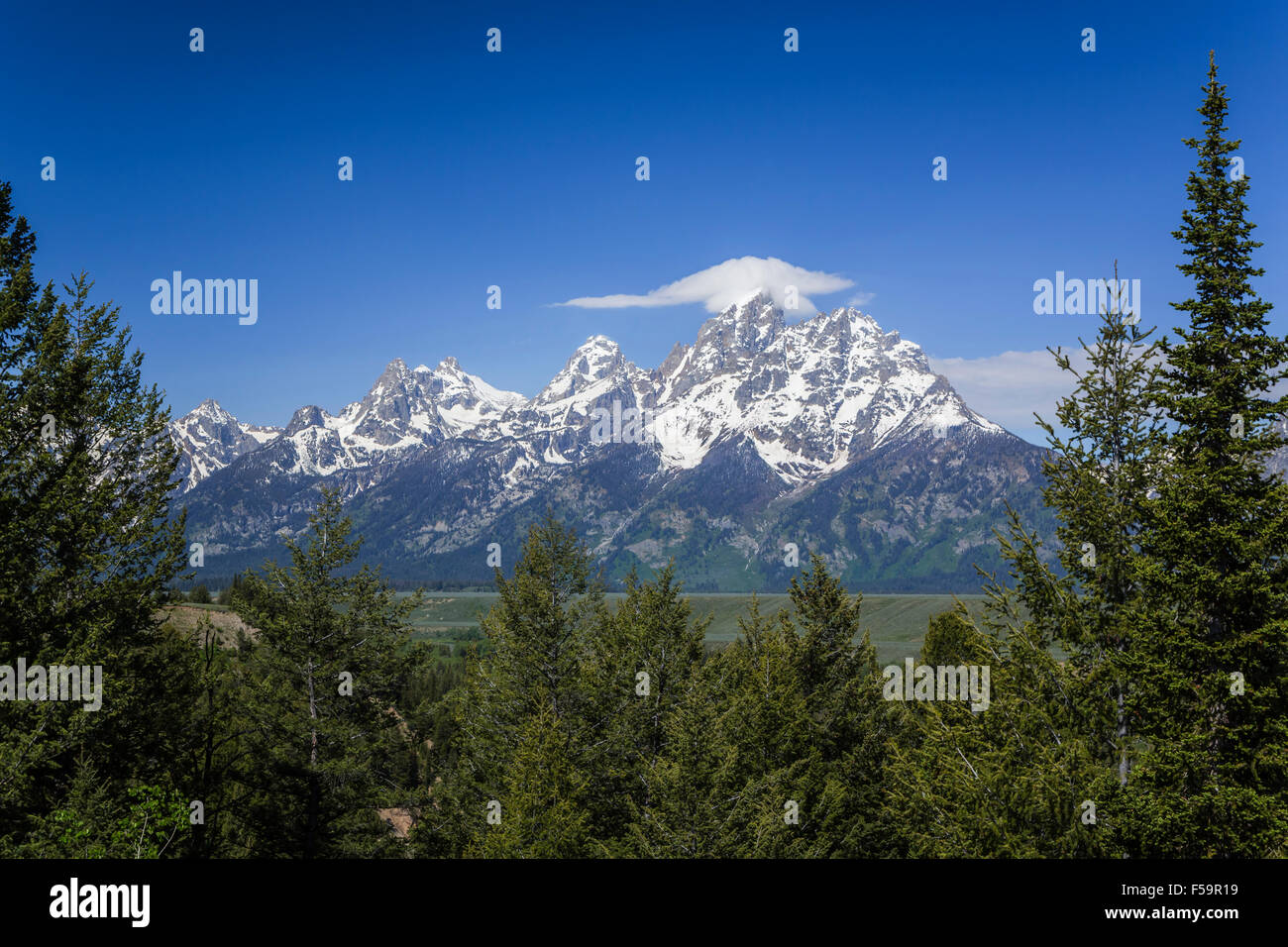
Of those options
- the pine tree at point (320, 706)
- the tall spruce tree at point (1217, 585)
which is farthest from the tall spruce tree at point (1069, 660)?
the pine tree at point (320, 706)

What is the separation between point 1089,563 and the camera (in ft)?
71.2

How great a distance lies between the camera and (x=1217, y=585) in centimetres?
1731

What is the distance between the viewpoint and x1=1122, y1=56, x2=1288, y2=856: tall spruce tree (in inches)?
672

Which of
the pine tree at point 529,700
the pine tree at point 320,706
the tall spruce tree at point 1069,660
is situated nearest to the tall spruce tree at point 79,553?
the pine tree at point 320,706

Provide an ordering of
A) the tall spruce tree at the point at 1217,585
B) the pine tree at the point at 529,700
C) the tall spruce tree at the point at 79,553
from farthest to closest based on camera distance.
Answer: the pine tree at the point at 529,700 < the tall spruce tree at the point at 79,553 < the tall spruce tree at the point at 1217,585

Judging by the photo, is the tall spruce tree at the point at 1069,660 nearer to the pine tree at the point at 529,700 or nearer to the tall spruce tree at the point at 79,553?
the pine tree at the point at 529,700

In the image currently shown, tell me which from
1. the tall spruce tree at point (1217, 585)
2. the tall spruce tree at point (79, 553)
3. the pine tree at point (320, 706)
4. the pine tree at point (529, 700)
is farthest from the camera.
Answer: the pine tree at point (320, 706)

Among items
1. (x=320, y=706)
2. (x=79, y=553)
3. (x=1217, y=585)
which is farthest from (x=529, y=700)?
(x=1217, y=585)

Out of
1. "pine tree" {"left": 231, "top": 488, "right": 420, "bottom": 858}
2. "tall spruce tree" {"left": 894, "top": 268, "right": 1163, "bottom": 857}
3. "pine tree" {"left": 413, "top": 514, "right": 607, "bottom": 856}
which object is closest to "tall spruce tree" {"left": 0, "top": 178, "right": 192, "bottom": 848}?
"pine tree" {"left": 231, "top": 488, "right": 420, "bottom": 858}

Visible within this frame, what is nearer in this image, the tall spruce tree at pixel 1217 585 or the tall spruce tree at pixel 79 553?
the tall spruce tree at pixel 1217 585

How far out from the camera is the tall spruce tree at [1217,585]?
17062mm
